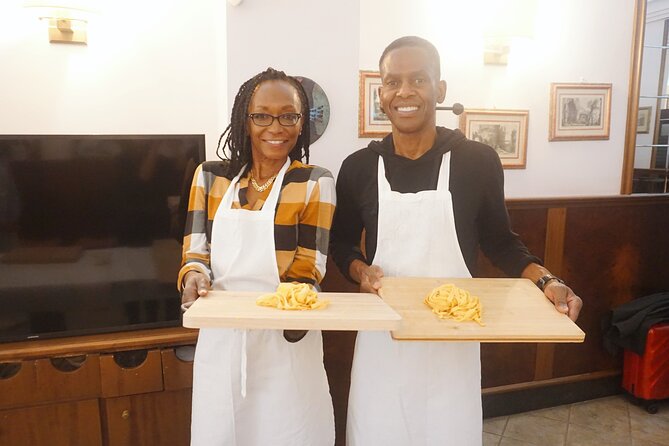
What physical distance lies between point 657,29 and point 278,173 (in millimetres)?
5337

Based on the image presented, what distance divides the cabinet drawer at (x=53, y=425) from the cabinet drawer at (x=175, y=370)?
306 millimetres

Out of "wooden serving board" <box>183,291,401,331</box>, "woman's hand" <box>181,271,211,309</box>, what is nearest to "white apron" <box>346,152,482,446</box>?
"wooden serving board" <box>183,291,401,331</box>

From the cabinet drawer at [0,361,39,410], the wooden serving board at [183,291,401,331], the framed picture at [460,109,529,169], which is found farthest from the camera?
the framed picture at [460,109,529,169]

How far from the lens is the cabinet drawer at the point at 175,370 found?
220cm

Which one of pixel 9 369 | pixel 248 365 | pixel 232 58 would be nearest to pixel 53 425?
pixel 9 369

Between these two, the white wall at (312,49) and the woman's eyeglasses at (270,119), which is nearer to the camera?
the woman's eyeglasses at (270,119)

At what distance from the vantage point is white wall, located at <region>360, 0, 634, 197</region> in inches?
107

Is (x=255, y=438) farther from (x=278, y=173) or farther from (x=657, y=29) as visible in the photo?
(x=657, y=29)

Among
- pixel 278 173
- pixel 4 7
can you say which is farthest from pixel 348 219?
pixel 4 7

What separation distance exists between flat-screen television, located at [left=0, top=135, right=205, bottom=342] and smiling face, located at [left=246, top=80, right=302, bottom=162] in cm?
71

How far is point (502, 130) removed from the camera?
9.66 ft

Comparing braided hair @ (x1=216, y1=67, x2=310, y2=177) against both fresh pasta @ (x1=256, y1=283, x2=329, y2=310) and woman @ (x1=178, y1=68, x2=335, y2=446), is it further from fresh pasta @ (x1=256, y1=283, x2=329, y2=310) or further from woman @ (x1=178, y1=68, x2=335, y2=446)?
fresh pasta @ (x1=256, y1=283, x2=329, y2=310)

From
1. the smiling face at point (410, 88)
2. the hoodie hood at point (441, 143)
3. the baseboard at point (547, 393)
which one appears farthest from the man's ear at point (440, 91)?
the baseboard at point (547, 393)

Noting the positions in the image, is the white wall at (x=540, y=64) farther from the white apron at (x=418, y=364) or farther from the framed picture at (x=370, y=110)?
the white apron at (x=418, y=364)
